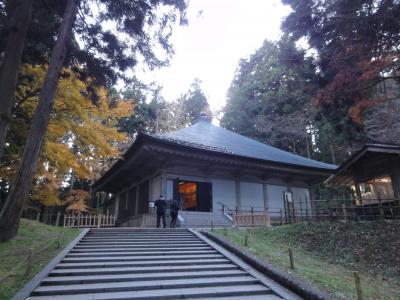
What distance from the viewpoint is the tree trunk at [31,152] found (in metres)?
8.77

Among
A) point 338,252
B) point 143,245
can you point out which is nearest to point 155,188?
point 143,245

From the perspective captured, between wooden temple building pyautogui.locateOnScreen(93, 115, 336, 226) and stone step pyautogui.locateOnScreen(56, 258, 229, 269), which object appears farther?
wooden temple building pyautogui.locateOnScreen(93, 115, 336, 226)

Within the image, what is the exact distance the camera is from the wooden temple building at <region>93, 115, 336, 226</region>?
1566cm

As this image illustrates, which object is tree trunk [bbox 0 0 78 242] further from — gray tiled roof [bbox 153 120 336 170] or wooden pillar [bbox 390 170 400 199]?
wooden pillar [bbox 390 170 400 199]

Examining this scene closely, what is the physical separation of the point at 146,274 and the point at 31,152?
4982 mm

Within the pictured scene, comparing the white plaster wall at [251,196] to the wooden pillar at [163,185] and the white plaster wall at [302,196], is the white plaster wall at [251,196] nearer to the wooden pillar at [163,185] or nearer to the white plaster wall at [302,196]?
the white plaster wall at [302,196]

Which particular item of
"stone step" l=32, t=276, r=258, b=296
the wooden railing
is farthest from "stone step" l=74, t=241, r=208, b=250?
the wooden railing

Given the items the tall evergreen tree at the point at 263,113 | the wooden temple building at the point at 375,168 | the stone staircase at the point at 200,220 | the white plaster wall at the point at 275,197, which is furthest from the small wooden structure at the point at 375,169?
the tall evergreen tree at the point at 263,113

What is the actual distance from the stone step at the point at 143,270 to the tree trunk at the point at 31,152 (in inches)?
125

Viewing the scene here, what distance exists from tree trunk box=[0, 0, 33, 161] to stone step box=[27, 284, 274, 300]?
5.15 metres

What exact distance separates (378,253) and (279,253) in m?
2.88

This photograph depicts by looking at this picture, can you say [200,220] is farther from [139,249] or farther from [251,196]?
[139,249]

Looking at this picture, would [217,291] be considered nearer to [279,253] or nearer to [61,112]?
[279,253]

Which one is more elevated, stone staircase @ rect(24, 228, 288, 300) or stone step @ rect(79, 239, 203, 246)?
stone step @ rect(79, 239, 203, 246)
